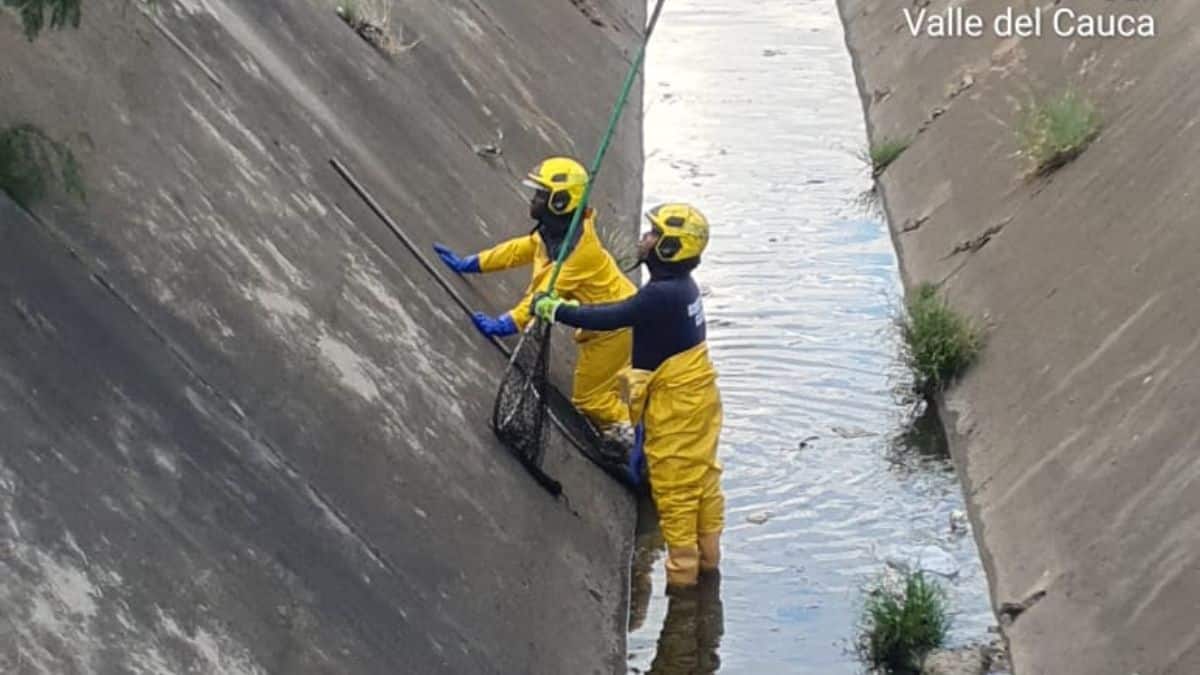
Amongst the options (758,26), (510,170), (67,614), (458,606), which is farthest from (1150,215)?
(758,26)

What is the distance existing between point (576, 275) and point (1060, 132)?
509 cm

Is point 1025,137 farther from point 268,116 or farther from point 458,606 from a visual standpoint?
point 458,606

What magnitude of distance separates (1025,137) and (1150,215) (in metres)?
3.30

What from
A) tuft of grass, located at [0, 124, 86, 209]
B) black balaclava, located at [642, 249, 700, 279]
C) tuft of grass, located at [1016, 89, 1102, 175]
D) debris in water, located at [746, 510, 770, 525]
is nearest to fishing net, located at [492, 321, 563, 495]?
black balaclava, located at [642, 249, 700, 279]

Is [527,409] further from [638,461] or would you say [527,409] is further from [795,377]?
[795,377]

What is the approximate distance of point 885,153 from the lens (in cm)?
1928

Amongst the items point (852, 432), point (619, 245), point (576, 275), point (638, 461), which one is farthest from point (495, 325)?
point (619, 245)

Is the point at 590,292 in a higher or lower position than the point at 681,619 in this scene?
higher

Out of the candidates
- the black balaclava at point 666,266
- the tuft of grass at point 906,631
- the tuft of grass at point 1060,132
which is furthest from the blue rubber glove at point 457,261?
the tuft of grass at point 1060,132

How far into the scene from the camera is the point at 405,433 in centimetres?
930

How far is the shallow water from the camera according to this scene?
411 inches

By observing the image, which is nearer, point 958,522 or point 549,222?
point 549,222

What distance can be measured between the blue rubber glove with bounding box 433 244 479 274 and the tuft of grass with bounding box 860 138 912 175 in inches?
318

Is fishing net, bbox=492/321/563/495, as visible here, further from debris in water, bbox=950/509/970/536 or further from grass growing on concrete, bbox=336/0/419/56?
grass growing on concrete, bbox=336/0/419/56
